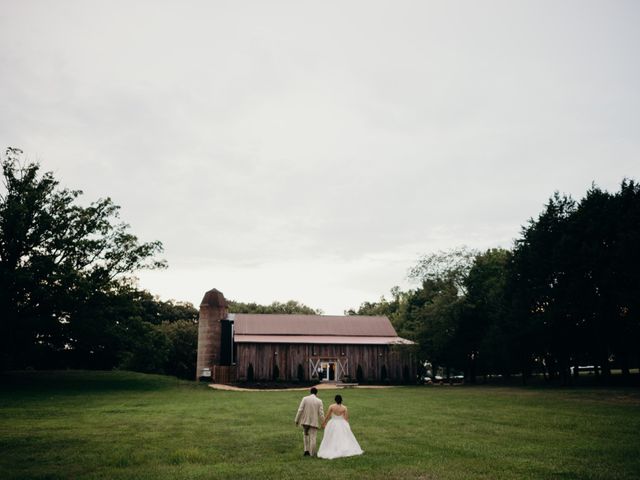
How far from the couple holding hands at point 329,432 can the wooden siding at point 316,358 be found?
3841 cm

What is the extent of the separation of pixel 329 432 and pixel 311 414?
23.1 inches

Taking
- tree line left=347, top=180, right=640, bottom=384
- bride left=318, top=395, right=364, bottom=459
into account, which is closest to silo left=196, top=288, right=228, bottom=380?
tree line left=347, top=180, right=640, bottom=384

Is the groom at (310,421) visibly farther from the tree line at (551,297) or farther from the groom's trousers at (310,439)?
the tree line at (551,297)

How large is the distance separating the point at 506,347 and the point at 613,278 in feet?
37.5

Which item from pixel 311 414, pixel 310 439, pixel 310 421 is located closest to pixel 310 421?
pixel 310 421

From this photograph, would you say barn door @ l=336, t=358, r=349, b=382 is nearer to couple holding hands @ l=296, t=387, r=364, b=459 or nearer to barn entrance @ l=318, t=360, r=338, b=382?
barn entrance @ l=318, t=360, r=338, b=382

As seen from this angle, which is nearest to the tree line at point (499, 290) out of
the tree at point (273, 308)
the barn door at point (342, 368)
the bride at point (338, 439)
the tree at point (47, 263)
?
the tree at point (47, 263)

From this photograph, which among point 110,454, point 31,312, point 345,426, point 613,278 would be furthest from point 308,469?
point 31,312

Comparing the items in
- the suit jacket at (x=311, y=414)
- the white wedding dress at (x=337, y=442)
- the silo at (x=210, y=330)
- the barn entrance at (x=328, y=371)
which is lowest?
the barn entrance at (x=328, y=371)

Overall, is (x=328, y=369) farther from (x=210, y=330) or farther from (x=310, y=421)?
(x=310, y=421)

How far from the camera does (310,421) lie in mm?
11992

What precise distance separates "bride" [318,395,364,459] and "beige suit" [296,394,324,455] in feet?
0.80

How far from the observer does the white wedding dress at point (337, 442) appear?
11.6 m

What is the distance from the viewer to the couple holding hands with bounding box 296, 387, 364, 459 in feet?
38.3
